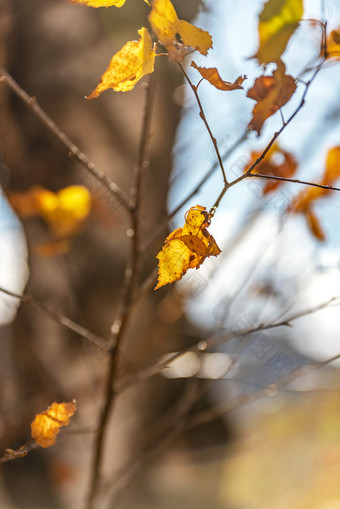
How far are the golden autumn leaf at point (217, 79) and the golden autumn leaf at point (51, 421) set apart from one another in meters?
0.31

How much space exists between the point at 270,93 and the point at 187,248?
14 centimetres

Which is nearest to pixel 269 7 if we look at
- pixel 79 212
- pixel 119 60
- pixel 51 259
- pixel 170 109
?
pixel 119 60

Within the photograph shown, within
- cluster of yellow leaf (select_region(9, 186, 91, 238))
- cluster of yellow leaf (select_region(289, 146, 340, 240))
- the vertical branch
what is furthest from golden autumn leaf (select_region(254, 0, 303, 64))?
cluster of yellow leaf (select_region(9, 186, 91, 238))

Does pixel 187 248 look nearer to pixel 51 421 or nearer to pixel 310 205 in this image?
pixel 51 421

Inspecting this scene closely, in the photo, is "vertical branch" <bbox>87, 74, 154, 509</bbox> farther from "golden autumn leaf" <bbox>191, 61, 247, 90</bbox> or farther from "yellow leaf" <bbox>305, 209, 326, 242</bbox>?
"yellow leaf" <bbox>305, 209, 326, 242</bbox>

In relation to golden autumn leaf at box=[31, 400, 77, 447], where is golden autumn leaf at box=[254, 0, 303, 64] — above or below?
above

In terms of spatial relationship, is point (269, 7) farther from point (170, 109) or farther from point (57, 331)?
point (57, 331)

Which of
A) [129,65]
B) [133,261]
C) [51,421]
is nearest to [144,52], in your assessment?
[129,65]

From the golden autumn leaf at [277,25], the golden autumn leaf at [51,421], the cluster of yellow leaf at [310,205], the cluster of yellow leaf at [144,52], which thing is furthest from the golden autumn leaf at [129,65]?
the cluster of yellow leaf at [310,205]

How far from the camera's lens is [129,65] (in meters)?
0.35

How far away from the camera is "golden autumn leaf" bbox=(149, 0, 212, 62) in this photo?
0.34m

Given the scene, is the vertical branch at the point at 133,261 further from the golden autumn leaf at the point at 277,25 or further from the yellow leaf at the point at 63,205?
the yellow leaf at the point at 63,205

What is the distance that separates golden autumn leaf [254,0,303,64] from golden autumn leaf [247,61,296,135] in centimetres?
2

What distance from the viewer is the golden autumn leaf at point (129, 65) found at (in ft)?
1.13
